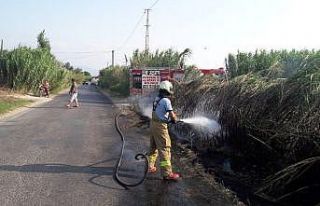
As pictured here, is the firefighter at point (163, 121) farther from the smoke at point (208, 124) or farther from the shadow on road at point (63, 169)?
the smoke at point (208, 124)

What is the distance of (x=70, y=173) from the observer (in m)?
8.69

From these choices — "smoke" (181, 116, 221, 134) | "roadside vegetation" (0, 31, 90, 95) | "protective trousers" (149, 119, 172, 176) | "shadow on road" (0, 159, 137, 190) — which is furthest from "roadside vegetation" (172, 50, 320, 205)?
"roadside vegetation" (0, 31, 90, 95)

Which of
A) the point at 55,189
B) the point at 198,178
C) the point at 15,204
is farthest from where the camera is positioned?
the point at 198,178

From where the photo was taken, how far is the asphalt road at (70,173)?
7047 millimetres

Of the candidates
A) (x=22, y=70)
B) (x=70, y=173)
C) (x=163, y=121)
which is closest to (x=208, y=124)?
(x=163, y=121)

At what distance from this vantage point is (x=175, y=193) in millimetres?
7613

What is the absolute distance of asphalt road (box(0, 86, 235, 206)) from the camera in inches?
277

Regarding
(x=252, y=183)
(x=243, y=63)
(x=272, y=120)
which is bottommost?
A: (x=252, y=183)

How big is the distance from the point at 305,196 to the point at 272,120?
1616mm

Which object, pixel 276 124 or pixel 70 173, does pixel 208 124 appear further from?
pixel 70 173

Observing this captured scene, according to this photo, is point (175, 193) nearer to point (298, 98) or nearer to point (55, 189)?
point (55, 189)

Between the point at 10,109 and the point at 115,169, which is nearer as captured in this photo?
the point at 115,169

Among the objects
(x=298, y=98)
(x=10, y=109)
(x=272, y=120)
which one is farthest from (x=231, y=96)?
(x=10, y=109)

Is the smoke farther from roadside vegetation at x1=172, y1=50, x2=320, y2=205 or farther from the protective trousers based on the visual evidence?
the protective trousers
